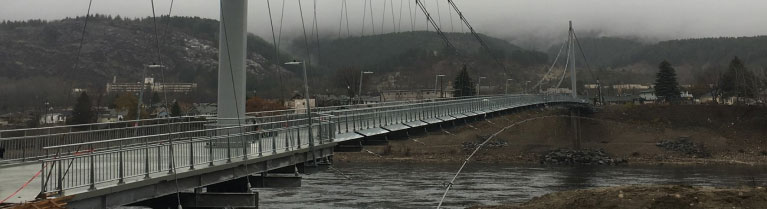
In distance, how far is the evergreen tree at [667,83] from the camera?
136m

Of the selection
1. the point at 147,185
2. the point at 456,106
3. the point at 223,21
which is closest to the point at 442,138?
the point at 456,106

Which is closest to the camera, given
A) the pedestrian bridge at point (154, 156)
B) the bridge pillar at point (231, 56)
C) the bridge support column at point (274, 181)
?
the pedestrian bridge at point (154, 156)

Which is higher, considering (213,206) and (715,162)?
(213,206)

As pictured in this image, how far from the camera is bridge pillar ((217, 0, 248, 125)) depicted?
21.8 meters

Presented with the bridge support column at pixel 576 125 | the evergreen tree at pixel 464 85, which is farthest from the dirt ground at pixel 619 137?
the evergreen tree at pixel 464 85

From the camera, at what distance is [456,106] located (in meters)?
45.7

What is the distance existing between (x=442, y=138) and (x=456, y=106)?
57.3 m

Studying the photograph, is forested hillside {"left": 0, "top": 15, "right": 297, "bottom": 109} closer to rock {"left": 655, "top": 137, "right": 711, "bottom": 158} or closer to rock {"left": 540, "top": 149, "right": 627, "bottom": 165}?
rock {"left": 540, "top": 149, "right": 627, "bottom": 165}

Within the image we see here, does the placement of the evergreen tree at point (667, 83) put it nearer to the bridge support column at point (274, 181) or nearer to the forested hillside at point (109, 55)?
the forested hillside at point (109, 55)

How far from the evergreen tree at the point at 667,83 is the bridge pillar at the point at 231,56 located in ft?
411

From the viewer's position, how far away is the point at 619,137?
101m

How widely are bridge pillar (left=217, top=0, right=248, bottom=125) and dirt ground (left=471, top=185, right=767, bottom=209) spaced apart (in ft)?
56.5

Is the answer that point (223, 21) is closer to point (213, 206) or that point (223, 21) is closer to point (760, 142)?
point (213, 206)

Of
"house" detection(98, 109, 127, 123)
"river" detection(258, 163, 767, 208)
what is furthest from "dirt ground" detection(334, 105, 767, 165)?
"house" detection(98, 109, 127, 123)
